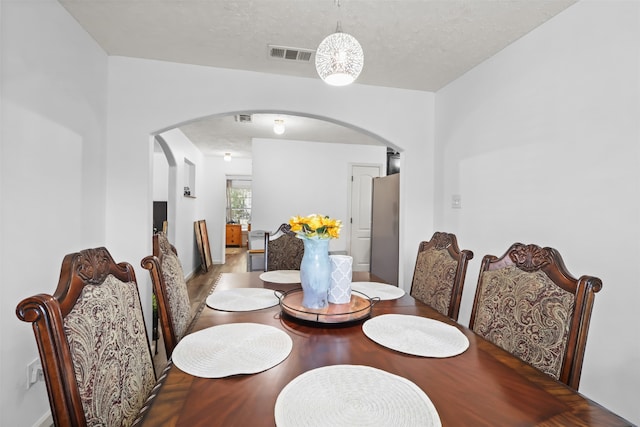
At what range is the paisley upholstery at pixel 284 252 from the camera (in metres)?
2.67

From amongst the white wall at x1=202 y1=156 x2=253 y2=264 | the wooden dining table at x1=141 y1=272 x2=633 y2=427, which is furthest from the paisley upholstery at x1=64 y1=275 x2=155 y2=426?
the white wall at x1=202 y1=156 x2=253 y2=264

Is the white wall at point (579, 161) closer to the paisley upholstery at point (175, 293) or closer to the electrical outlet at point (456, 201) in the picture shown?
the electrical outlet at point (456, 201)

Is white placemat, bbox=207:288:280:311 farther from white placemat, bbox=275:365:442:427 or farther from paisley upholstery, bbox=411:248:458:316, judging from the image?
paisley upholstery, bbox=411:248:458:316

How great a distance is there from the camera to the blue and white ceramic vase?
4.27ft

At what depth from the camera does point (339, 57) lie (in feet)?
4.89

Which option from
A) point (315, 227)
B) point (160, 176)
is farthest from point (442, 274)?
point (160, 176)

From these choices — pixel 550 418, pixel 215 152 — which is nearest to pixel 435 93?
pixel 550 418

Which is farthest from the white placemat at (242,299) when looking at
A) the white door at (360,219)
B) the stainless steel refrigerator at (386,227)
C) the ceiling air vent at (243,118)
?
the white door at (360,219)

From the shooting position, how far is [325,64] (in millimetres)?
1535

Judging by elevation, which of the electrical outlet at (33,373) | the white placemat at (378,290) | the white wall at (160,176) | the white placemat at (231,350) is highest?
the white wall at (160,176)

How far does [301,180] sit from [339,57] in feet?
13.8

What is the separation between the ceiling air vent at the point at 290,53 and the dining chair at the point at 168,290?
1.75 m

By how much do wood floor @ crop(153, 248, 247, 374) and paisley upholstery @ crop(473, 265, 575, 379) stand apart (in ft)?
7.92

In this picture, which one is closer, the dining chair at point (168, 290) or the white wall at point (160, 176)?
the dining chair at point (168, 290)
